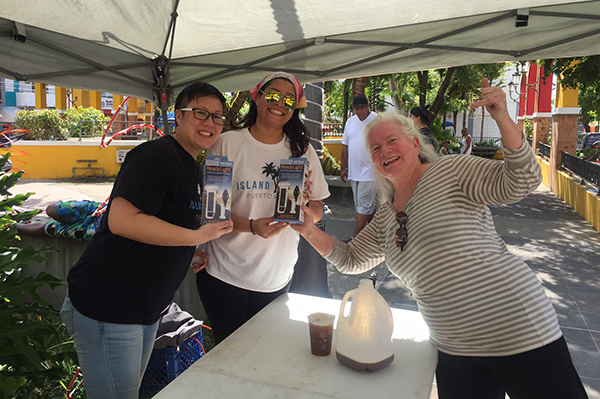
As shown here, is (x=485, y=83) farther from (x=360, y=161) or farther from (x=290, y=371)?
(x=360, y=161)

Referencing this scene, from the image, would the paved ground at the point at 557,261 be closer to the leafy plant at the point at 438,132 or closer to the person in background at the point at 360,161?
the person in background at the point at 360,161

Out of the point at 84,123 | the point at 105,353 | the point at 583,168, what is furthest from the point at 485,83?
the point at 84,123

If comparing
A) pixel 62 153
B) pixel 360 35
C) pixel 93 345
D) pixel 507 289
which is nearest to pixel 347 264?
pixel 507 289

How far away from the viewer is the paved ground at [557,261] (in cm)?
382

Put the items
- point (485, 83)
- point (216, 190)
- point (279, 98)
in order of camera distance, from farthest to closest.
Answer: point (279, 98)
point (216, 190)
point (485, 83)

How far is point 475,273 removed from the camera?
1.64 m

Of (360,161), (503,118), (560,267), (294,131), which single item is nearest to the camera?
(503,118)

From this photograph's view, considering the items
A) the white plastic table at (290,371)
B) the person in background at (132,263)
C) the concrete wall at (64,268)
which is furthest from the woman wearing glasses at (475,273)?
the concrete wall at (64,268)

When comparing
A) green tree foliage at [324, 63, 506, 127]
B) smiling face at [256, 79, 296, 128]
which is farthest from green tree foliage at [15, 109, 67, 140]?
smiling face at [256, 79, 296, 128]

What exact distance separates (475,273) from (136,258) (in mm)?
1252

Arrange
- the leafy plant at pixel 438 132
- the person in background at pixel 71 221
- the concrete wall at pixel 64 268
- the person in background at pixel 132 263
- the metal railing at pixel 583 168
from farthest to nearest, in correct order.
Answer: the leafy plant at pixel 438 132 → the metal railing at pixel 583 168 → the concrete wall at pixel 64 268 → the person in background at pixel 71 221 → the person in background at pixel 132 263

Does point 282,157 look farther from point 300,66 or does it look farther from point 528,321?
point 300,66

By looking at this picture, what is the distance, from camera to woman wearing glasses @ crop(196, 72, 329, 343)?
2135mm

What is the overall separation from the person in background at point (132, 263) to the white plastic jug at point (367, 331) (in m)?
0.61
